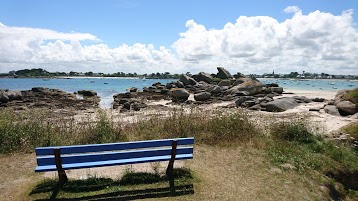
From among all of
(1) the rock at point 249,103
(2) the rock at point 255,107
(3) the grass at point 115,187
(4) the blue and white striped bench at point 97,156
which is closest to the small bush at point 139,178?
A: (3) the grass at point 115,187

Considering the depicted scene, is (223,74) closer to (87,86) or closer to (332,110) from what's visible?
(332,110)

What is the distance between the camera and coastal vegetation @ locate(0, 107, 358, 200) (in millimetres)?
8180

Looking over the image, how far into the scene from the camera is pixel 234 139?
9.91m

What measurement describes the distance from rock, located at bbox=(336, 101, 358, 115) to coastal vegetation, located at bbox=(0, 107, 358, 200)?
29.5 feet

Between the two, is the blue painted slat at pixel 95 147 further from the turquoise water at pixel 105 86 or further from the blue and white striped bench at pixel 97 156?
the turquoise water at pixel 105 86

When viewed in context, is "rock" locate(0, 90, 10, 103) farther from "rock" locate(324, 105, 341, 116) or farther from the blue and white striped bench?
"rock" locate(324, 105, 341, 116)

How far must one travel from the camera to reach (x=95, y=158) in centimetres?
623

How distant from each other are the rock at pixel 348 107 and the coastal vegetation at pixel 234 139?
8990 millimetres

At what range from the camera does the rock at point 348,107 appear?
58.9 ft

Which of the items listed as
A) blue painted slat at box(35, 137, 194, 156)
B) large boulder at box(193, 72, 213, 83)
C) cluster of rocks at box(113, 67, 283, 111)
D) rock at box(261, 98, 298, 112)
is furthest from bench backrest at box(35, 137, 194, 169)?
large boulder at box(193, 72, 213, 83)

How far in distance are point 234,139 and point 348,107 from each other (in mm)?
11768

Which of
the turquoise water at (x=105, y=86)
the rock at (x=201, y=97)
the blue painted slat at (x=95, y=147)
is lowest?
the turquoise water at (x=105, y=86)

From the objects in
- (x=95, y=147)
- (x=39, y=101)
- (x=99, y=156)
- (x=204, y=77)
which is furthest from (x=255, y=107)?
(x=204, y=77)

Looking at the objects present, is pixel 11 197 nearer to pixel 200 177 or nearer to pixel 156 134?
A: pixel 200 177
